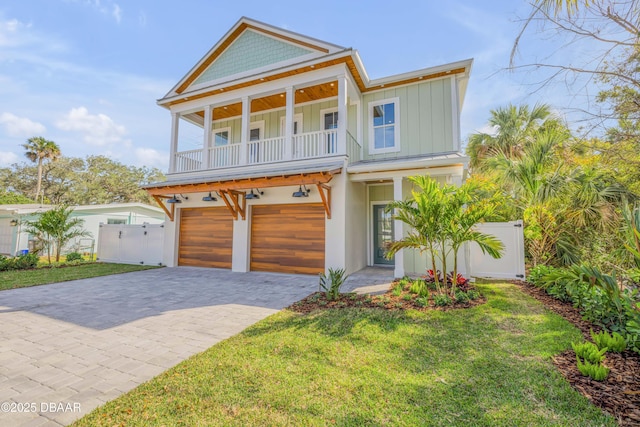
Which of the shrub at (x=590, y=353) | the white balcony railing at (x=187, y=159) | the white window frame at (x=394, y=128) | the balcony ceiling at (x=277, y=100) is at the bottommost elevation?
the shrub at (x=590, y=353)

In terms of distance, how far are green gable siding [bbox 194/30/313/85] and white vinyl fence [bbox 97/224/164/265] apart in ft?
21.5

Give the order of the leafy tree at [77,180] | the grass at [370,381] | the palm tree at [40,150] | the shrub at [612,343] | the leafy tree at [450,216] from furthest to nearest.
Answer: the leafy tree at [77,180] → the palm tree at [40,150] → the leafy tree at [450,216] → the shrub at [612,343] → the grass at [370,381]

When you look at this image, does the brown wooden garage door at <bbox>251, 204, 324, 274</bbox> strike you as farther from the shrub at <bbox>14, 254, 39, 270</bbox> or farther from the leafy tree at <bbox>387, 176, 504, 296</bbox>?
the shrub at <bbox>14, 254, 39, 270</bbox>

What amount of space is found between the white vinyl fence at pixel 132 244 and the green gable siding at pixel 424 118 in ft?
31.2

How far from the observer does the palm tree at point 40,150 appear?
24250mm

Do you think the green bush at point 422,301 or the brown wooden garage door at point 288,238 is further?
the brown wooden garage door at point 288,238

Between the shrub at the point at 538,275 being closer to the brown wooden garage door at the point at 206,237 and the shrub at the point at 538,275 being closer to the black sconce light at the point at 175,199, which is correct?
the brown wooden garage door at the point at 206,237

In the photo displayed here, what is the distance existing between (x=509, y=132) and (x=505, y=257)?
8587mm

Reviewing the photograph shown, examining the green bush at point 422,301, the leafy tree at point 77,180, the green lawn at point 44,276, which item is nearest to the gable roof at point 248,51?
the green lawn at point 44,276

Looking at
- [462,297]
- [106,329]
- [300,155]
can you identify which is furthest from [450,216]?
[106,329]

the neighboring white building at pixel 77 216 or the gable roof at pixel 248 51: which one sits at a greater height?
the gable roof at pixel 248 51

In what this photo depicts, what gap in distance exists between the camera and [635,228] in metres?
3.07

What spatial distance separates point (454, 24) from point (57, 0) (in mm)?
11304

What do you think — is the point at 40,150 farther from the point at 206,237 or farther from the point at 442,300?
the point at 442,300
